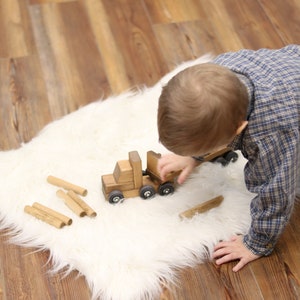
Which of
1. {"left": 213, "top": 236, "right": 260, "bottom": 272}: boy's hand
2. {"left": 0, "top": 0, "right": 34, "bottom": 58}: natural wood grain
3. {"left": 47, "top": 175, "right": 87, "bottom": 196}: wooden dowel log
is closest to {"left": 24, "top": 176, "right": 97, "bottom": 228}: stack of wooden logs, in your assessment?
{"left": 47, "top": 175, "right": 87, "bottom": 196}: wooden dowel log

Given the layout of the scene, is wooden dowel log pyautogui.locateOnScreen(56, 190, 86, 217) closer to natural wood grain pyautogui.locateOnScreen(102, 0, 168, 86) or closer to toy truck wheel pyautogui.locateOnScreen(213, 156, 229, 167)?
toy truck wheel pyautogui.locateOnScreen(213, 156, 229, 167)

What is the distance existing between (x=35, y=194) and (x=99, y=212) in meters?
0.16

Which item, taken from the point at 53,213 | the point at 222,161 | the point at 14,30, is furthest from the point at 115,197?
the point at 14,30


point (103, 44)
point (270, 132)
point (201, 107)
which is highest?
point (201, 107)

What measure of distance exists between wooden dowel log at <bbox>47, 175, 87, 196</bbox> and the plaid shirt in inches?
15.3

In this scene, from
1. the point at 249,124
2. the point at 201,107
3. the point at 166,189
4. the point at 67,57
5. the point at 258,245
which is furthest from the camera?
the point at 67,57

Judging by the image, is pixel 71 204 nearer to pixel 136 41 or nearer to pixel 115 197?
pixel 115 197

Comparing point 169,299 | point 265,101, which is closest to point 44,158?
point 169,299

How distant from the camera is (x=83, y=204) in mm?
1181

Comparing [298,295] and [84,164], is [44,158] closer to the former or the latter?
[84,164]

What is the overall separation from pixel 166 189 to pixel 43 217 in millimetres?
288

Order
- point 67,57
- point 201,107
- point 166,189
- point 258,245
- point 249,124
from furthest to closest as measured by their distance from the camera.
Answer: point 67,57
point 166,189
point 258,245
point 249,124
point 201,107

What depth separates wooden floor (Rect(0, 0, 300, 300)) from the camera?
1.46m

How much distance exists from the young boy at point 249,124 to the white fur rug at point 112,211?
0.26ft
